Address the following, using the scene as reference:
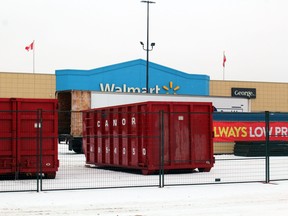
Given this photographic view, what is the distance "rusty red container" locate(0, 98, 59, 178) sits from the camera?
17219 millimetres

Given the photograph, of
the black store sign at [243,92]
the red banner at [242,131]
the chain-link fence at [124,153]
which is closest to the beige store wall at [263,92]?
the black store sign at [243,92]

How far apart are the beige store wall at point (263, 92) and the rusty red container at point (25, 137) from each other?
51666 millimetres

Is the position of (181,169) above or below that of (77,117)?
below

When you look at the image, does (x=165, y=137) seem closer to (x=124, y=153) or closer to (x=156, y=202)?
(x=124, y=153)

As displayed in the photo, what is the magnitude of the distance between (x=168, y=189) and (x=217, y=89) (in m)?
54.9

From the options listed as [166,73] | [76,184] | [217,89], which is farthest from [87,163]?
[217,89]

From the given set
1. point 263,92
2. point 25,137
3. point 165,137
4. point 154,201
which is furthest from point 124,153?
point 263,92

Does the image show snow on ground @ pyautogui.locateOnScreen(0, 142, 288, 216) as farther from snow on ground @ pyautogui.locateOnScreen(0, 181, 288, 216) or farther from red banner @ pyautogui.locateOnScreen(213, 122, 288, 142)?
red banner @ pyautogui.locateOnScreen(213, 122, 288, 142)

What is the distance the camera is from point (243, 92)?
70.6m

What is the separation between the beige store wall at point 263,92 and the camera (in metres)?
69.1

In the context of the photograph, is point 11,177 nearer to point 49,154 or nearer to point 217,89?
point 49,154

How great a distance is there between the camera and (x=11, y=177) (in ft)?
59.8

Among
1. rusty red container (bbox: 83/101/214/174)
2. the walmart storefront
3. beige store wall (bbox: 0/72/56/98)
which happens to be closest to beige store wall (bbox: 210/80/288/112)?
the walmart storefront


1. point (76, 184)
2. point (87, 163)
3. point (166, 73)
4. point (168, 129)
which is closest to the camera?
point (76, 184)
